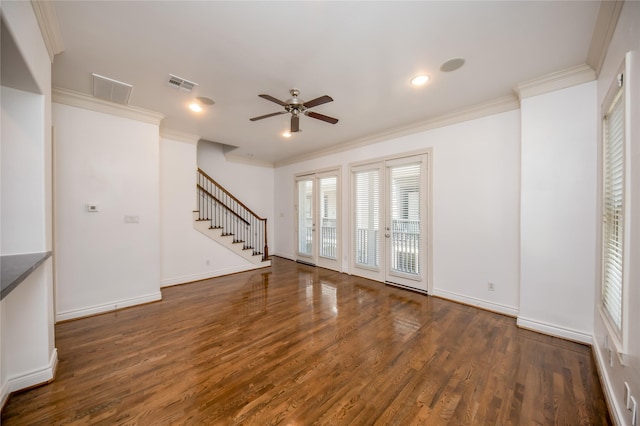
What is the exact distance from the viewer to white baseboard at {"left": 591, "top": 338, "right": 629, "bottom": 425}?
1.57 metres

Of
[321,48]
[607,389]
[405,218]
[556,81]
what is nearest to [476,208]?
[405,218]

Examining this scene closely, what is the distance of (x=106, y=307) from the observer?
342cm

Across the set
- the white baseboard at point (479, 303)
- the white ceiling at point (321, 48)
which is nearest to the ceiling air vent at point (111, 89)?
the white ceiling at point (321, 48)

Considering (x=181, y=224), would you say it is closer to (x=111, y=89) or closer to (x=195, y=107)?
(x=195, y=107)

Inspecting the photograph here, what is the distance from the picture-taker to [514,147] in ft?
10.7

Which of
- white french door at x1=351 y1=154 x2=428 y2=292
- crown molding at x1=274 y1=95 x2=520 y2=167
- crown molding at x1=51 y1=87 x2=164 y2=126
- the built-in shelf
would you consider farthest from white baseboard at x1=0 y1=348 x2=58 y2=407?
crown molding at x1=274 y1=95 x2=520 y2=167

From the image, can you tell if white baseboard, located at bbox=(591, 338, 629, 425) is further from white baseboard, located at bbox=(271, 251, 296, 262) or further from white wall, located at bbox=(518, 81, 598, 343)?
white baseboard, located at bbox=(271, 251, 296, 262)

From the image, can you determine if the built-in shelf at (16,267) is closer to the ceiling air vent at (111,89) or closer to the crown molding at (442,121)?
the ceiling air vent at (111,89)

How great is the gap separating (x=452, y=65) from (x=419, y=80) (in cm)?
36

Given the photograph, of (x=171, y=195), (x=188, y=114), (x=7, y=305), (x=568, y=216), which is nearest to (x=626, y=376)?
(x=568, y=216)

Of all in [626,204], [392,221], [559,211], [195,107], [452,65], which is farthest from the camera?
[392,221]

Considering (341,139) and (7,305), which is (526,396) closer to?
(7,305)

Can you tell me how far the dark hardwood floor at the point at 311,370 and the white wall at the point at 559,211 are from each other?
0.32 m

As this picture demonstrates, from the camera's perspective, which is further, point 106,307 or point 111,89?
point 106,307
